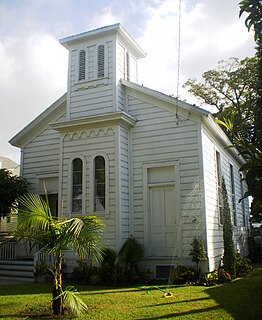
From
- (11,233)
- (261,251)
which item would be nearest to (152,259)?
(11,233)

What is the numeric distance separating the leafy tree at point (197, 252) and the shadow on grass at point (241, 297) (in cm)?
113

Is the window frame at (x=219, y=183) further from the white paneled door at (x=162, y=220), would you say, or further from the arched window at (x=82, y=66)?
the arched window at (x=82, y=66)

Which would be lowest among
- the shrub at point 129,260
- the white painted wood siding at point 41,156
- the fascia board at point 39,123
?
the shrub at point 129,260

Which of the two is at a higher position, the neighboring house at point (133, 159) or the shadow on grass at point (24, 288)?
the neighboring house at point (133, 159)

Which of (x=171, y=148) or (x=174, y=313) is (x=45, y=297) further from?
(x=171, y=148)

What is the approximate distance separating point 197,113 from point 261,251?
1220 cm

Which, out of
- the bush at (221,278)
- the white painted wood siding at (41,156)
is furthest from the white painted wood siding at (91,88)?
the bush at (221,278)

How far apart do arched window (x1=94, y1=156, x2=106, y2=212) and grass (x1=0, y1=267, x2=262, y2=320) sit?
308cm

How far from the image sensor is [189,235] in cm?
1183

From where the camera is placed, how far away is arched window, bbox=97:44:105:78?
1391 centimetres

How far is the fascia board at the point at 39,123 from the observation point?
15305 mm

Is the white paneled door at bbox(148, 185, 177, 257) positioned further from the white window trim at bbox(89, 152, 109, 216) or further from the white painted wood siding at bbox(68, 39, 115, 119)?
the white painted wood siding at bbox(68, 39, 115, 119)

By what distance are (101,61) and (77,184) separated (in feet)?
15.8

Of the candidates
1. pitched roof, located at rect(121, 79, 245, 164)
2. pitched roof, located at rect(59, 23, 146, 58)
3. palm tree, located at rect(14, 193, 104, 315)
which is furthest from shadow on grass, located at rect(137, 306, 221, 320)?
pitched roof, located at rect(59, 23, 146, 58)
